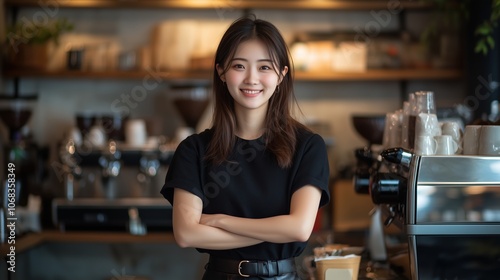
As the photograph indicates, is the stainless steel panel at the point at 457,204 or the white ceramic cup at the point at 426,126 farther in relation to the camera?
the white ceramic cup at the point at 426,126

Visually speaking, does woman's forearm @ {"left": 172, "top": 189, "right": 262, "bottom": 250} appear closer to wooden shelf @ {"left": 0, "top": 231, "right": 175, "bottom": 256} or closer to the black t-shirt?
the black t-shirt

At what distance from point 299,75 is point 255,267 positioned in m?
3.01

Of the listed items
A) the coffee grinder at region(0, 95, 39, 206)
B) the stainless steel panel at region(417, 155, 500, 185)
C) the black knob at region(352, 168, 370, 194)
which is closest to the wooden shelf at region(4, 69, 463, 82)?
the coffee grinder at region(0, 95, 39, 206)

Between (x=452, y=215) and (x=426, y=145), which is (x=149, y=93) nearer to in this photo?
(x=426, y=145)

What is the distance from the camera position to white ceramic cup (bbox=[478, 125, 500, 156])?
2.16m

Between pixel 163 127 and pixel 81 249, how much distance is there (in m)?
1.07

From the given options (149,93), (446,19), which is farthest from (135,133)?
(446,19)

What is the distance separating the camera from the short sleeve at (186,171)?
1988 mm

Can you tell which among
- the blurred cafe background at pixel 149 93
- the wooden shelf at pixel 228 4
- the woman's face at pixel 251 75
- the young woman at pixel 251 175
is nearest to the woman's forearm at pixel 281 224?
the young woman at pixel 251 175

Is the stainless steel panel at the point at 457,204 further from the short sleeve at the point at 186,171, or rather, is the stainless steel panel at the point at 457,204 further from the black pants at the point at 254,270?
the short sleeve at the point at 186,171

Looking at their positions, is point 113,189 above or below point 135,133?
below

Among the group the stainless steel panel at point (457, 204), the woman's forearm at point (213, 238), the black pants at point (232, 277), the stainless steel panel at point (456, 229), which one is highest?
the stainless steel panel at point (457, 204)

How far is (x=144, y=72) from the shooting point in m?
4.87

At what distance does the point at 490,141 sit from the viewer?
7.11ft
